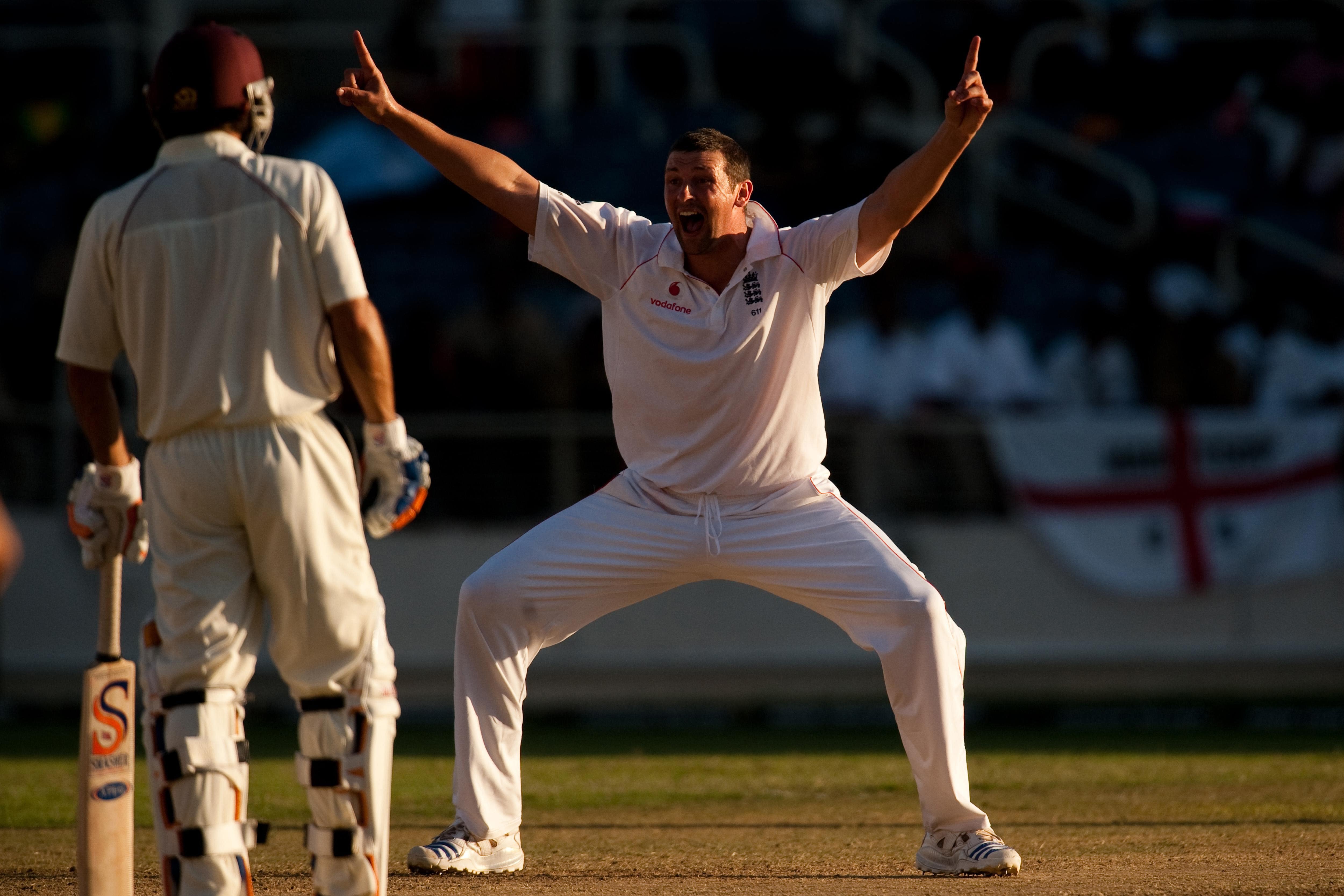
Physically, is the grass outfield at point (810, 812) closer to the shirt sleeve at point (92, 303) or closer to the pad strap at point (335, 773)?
the pad strap at point (335, 773)

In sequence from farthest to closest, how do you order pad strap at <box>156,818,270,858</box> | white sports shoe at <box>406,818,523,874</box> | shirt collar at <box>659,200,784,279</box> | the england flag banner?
the england flag banner < shirt collar at <box>659,200,784,279</box> < white sports shoe at <box>406,818,523,874</box> < pad strap at <box>156,818,270,858</box>

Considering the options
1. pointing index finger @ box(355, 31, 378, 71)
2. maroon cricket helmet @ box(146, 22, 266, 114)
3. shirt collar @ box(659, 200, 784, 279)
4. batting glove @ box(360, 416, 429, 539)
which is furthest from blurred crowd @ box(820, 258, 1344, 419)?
maroon cricket helmet @ box(146, 22, 266, 114)

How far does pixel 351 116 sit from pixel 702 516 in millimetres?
8956

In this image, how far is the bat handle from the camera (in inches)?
183

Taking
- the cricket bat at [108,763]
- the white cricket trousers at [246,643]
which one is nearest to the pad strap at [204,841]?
the white cricket trousers at [246,643]

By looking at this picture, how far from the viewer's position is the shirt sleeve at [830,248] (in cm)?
578

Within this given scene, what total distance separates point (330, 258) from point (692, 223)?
1714 millimetres

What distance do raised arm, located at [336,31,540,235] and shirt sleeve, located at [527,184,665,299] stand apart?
0.19 feet

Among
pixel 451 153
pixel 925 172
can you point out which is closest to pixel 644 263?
pixel 451 153

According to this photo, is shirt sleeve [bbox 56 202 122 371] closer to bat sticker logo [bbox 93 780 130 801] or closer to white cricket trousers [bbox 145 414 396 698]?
white cricket trousers [bbox 145 414 396 698]

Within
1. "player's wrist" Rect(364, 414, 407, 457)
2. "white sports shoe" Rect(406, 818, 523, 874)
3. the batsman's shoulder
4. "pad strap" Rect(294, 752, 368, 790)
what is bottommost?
"white sports shoe" Rect(406, 818, 523, 874)

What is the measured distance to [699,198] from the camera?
5809 mm

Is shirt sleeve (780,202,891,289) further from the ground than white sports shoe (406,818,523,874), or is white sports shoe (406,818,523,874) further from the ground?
shirt sleeve (780,202,891,289)

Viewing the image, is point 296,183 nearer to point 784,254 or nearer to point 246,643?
point 246,643
